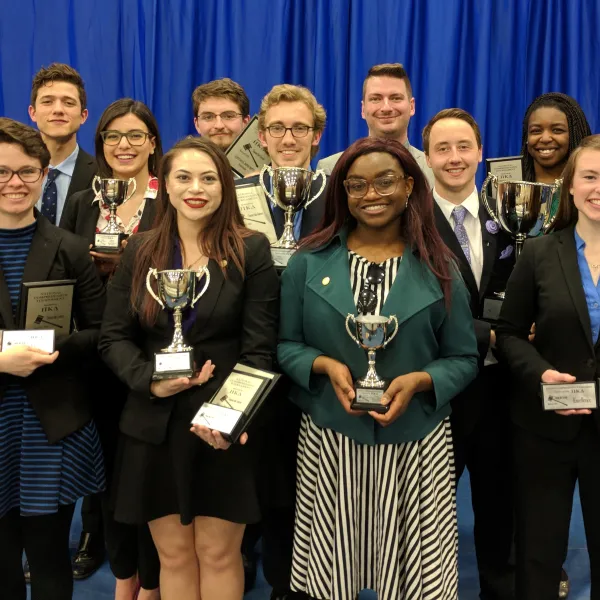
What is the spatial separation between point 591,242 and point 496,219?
0.45 metres

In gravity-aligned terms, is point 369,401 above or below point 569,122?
below

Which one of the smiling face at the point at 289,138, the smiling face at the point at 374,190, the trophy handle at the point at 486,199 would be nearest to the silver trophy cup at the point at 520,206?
the trophy handle at the point at 486,199

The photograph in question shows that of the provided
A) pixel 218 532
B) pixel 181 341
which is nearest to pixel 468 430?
pixel 218 532

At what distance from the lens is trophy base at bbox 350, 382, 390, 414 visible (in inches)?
68.6

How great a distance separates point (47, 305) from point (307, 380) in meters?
0.79

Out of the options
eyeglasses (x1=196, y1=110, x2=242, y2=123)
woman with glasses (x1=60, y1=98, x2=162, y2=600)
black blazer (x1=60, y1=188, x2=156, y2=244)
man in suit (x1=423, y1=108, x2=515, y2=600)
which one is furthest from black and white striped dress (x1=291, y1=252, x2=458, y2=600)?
eyeglasses (x1=196, y1=110, x2=242, y2=123)

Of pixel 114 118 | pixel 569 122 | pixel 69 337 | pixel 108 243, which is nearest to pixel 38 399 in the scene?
pixel 69 337

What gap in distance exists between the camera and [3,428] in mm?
1952

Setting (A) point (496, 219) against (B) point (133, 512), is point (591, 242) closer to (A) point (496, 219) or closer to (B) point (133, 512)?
(A) point (496, 219)

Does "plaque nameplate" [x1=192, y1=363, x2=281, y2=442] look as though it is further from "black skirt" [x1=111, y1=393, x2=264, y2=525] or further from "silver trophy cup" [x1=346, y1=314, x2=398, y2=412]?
"silver trophy cup" [x1=346, y1=314, x2=398, y2=412]

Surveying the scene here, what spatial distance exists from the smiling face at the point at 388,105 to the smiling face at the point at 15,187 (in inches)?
66.5

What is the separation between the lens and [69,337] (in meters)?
2.00

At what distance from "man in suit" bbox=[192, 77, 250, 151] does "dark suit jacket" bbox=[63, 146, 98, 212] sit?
1.83 feet

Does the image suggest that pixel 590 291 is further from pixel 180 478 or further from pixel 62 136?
pixel 62 136
